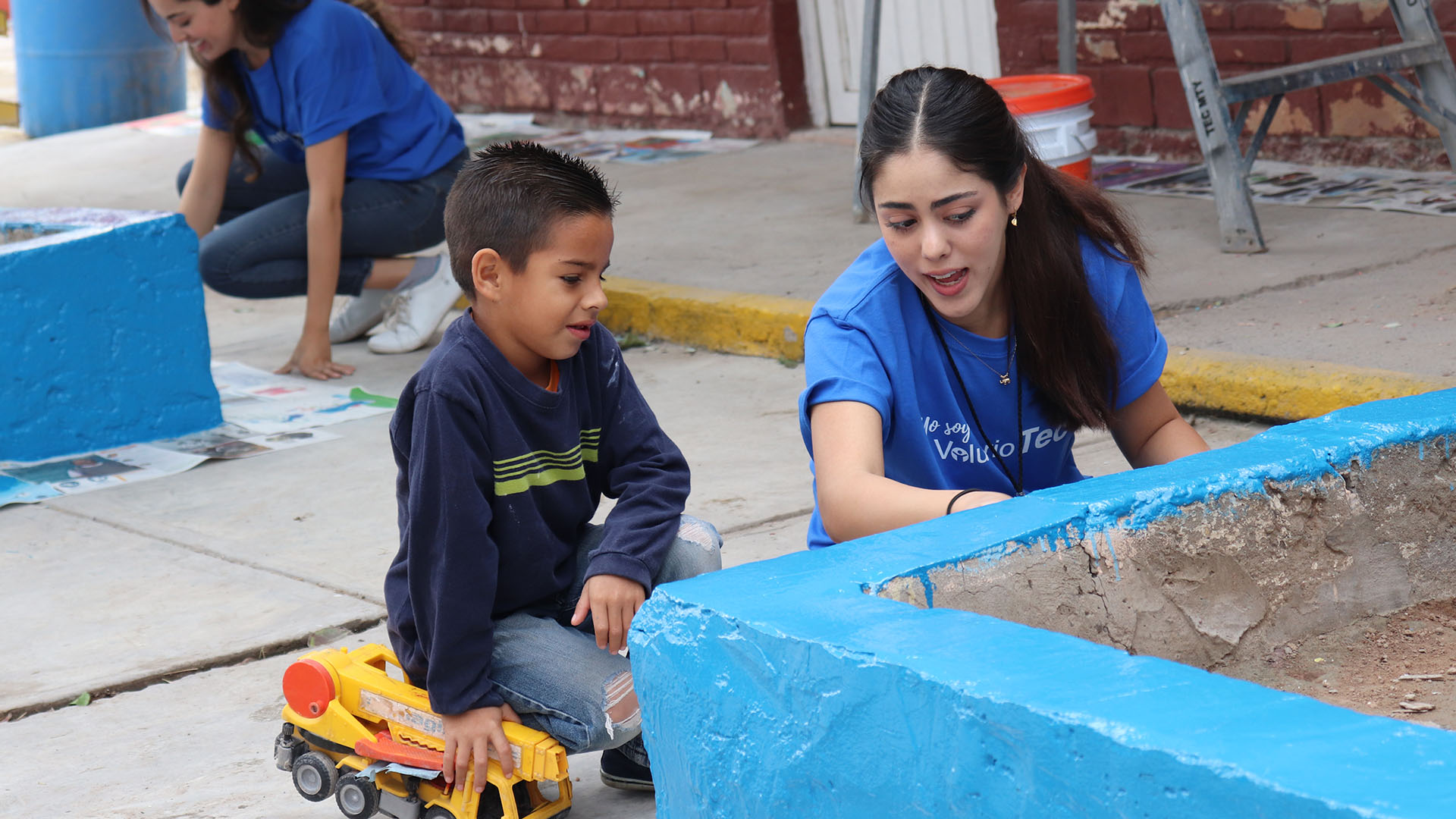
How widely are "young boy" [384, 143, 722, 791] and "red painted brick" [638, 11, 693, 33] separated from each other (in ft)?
20.7

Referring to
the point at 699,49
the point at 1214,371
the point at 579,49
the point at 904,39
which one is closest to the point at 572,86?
the point at 579,49

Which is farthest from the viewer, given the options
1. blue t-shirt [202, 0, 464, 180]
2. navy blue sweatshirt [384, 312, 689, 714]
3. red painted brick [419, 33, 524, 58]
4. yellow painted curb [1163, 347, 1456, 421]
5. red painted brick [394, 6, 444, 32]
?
red painted brick [394, 6, 444, 32]

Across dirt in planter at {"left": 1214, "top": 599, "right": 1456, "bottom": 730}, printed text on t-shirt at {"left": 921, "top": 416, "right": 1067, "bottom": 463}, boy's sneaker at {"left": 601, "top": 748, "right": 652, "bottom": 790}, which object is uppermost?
printed text on t-shirt at {"left": 921, "top": 416, "right": 1067, "bottom": 463}

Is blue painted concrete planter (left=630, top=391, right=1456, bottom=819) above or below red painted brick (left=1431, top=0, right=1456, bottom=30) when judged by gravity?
above

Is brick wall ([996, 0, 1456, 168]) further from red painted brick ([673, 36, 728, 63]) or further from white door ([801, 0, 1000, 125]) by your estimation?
red painted brick ([673, 36, 728, 63])

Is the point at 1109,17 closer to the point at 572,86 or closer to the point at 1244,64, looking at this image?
the point at 1244,64

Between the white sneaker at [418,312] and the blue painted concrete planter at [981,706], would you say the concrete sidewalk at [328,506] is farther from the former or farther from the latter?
the blue painted concrete planter at [981,706]

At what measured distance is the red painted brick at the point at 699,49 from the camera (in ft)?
27.1

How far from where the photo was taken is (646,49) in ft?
28.4

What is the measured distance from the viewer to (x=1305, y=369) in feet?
12.0

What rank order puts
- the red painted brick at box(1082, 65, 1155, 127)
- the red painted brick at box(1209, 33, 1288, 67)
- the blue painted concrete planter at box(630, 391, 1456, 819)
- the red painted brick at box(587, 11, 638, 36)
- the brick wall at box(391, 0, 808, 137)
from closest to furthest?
the blue painted concrete planter at box(630, 391, 1456, 819), the red painted brick at box(1209, 33, 1288, 67), the red painted brick at box(1082, 65, 1155, 127), the brick wall at box(391, 0, 808, 137), the red painted brick at box(587, 11, 638, 36)

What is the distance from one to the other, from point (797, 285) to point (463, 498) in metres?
3.20

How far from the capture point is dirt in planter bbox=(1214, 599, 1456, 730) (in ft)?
5.54

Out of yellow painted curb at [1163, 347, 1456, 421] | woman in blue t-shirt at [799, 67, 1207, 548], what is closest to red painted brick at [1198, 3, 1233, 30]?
yellow painted curb at [1163, 347, 1456, 421]
